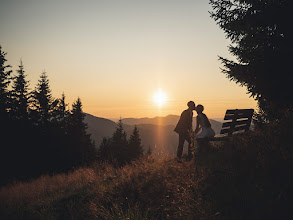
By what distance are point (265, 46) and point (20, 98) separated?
2777 centimetres

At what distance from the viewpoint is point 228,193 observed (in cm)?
396

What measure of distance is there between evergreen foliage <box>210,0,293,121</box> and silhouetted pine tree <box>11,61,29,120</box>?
82.4 ft

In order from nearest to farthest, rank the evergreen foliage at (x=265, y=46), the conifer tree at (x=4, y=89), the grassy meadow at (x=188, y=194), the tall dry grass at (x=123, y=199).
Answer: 1. the grassy meadow at (x=188, y=194)
2. the tall dry grass at (x=123, y=199)
3. the evergreen foliage at (x=265, y=46)
4. the conifer tree at (x=4, y=89)

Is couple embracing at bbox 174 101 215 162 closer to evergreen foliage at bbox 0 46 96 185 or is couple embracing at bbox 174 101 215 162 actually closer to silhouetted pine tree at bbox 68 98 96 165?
evergreen foliage at bbox 0 46 96 185

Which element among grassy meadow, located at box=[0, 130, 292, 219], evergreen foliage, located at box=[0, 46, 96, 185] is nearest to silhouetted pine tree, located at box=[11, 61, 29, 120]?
evergreen foliage, located at box=[0, 46, 96, 185]

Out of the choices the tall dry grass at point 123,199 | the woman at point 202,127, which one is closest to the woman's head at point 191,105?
the woman at point 202,127

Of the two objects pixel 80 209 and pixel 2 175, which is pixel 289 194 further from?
pixel 2 175

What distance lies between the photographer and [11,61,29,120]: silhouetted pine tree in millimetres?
26844

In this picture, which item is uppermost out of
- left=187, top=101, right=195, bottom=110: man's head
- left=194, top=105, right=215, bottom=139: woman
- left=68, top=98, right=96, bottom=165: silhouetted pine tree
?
left=187, top=101, right=195, bottom=110: man's head

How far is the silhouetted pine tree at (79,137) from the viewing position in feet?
103

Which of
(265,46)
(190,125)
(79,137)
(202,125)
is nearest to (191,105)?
(190,125)

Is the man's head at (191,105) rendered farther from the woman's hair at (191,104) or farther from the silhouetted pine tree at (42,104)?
the silhouetted pine tree at (42,104)

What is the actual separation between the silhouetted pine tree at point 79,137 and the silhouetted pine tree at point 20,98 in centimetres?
801

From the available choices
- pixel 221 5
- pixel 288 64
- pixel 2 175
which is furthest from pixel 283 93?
pixel 2 175
